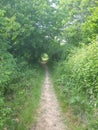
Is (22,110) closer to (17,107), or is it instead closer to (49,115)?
(17,107)

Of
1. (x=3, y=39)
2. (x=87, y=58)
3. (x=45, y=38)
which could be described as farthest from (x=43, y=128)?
(x=45, y=38)

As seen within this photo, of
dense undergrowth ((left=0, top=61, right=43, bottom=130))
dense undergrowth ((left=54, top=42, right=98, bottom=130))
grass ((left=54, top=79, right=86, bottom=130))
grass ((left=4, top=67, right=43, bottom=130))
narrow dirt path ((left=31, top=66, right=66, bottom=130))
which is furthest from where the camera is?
narrow dirt path ((left=31, top=66, right=66, bottom=130))

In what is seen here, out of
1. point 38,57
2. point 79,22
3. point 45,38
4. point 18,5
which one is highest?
point 18,5

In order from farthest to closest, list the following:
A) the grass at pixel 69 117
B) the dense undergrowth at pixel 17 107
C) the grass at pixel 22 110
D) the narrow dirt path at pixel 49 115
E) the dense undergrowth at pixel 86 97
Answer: the narrow dirt path at pixel 49 115, the grass at pixel 69 117, the grass at pixel 22 110, the dense undergrowth at pixel 17 107, the dense undergrowth at pixel 86 97

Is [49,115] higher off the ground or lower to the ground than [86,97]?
lower

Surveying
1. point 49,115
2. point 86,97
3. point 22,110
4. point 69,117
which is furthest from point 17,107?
point 86,97

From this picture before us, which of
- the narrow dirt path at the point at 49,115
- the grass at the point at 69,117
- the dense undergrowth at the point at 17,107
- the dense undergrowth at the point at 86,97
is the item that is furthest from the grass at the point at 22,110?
the dense undergrowth at the point at 86,97

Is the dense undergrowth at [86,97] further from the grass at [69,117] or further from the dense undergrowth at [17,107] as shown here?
the dense undergrowth at [17,107]

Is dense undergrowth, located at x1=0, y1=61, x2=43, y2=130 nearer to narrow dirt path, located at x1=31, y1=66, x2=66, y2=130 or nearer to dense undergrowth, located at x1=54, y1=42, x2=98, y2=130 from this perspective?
narrow dirt path, located at x1=31, y1=66, x2=66, y2=130

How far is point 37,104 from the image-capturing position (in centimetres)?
995

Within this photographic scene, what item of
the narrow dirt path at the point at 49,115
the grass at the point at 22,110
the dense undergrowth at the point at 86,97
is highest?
the dense undergrowth at the point at 86,97

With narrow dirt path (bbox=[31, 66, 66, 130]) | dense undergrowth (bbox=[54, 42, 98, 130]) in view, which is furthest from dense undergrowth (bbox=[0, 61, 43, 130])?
dense undergrowth (bbox=[54, 42, 98, 130])

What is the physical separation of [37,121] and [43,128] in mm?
647

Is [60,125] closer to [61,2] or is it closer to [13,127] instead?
[13,127]
